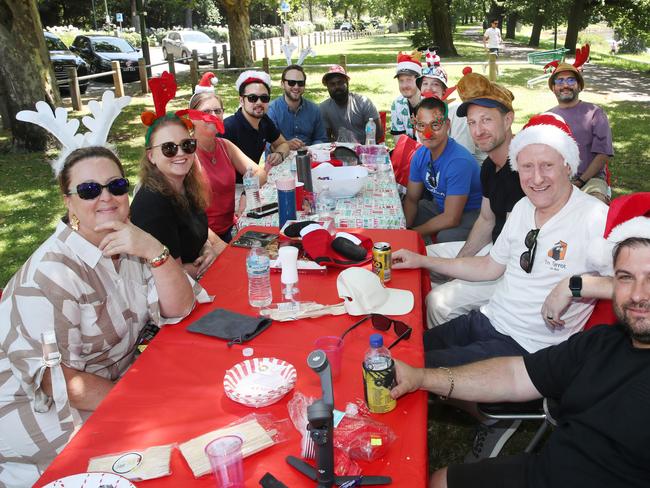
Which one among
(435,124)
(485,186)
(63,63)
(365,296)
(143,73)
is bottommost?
(365,296)

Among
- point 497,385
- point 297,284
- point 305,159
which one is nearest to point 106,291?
point 297,284

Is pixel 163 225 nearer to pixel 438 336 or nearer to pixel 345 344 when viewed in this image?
pixel 345 344

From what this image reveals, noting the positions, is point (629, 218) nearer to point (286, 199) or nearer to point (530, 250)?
point (530, 250)

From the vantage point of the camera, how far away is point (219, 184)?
427 centimetres

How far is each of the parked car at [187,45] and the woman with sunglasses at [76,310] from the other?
2177 cm

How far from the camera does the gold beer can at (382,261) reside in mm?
2637

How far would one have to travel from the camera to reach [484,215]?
350cm

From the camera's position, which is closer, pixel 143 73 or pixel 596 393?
pixel 596 393

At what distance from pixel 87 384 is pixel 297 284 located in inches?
41.8

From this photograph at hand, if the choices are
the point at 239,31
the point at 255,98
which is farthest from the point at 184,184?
the point at 239,31

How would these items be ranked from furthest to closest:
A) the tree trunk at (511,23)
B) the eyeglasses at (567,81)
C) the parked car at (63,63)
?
the tree trunk at (511,23)
the parked car at (63,63)
the eyeglasses at (567,81)

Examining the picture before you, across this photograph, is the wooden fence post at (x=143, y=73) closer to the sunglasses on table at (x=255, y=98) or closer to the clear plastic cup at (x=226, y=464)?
the sunglasses on table at (x=255, y=98)

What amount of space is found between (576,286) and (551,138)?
0.77m

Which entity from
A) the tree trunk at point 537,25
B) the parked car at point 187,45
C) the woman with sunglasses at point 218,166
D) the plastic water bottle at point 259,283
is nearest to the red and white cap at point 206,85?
the woman with sunglasses at point 218,166
